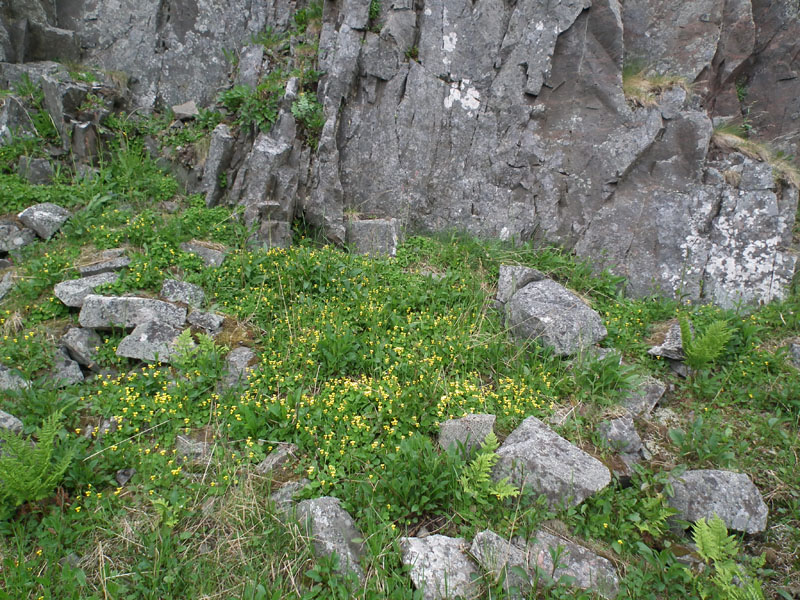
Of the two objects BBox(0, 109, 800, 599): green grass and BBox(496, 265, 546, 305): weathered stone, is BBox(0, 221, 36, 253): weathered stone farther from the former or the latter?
BBox(496, 265, 546, 305): weathered stone

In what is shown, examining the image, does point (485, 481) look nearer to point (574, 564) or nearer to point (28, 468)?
point (574, 564)

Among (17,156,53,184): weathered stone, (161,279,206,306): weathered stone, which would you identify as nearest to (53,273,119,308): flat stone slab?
(161,279,206,306): weathered stone

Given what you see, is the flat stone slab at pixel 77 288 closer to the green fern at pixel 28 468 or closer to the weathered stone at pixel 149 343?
the weathered stone at pixel 149 343

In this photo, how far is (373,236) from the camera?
7.27m

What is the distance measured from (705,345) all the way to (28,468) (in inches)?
241

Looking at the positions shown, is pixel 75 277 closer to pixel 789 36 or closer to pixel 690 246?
pixel 690 246

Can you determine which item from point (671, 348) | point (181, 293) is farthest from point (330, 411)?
point (671, 348)

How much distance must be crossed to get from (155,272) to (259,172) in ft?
7.33

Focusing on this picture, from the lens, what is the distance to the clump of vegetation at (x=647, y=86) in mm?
7316

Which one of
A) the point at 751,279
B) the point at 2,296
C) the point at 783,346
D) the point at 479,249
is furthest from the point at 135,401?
the point at 751,279

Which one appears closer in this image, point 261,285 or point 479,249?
point 261,285

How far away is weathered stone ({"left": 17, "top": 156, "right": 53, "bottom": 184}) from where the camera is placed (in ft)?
22.9

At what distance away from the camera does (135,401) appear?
444 cm

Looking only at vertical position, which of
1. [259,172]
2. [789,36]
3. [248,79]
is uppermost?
[789,36]
